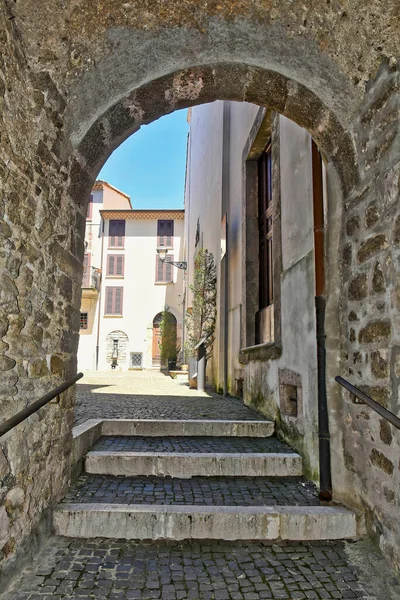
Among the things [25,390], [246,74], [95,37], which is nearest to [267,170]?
[246,74]

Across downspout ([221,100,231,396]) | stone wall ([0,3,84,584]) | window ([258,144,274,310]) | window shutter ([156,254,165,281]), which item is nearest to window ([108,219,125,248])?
window shutter ([156,254,165,281])

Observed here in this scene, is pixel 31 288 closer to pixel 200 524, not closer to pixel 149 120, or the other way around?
pixel 149 120

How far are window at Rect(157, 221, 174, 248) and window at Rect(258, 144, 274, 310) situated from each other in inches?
753

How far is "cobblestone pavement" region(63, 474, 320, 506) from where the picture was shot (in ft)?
8.98

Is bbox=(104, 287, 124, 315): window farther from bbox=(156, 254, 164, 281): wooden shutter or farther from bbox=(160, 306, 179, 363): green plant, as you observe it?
bbox=(160, 306, 179, 363): green plant

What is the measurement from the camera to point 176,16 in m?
2.51

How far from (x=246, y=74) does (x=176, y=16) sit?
21.7 inches

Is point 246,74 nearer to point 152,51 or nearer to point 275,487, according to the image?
point 152,51

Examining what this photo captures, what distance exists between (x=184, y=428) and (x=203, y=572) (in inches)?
78.5

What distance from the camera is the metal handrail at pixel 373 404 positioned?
196 cm

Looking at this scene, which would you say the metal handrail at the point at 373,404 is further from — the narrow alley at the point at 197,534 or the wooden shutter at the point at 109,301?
the wooden shutter at the point at 109,301

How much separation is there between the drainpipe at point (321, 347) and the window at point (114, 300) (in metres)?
21.6

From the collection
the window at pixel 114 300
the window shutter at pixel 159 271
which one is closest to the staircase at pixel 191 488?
the window at pixel 114 300

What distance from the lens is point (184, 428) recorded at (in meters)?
4.11
